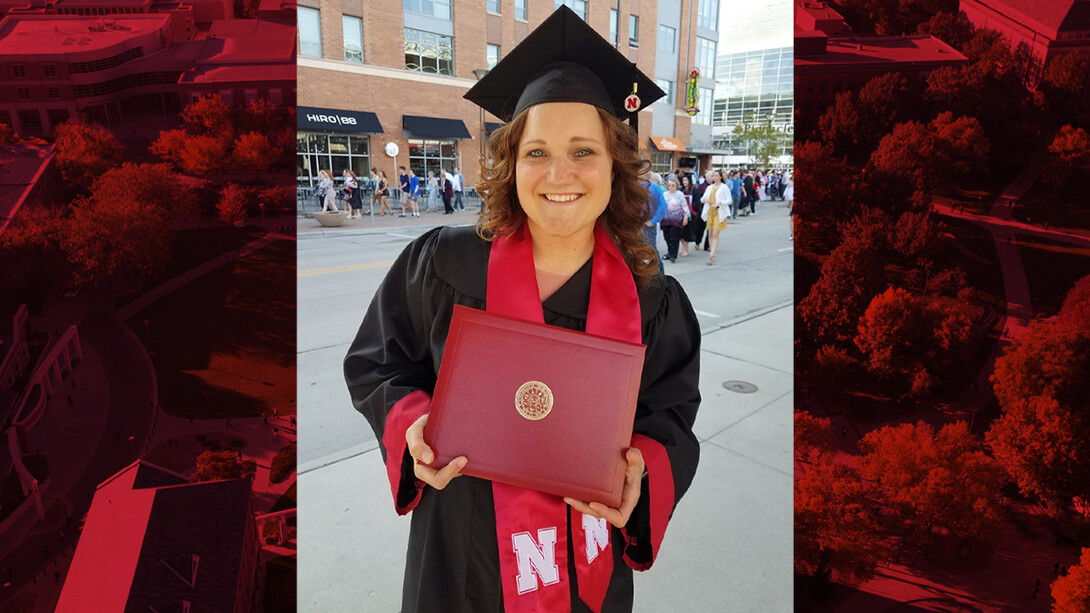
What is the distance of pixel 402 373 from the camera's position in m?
1.36

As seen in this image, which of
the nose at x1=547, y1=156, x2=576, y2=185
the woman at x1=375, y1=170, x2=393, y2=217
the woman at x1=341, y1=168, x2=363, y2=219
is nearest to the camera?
the nose at x1=547, y1=156, x2=576, y2=185

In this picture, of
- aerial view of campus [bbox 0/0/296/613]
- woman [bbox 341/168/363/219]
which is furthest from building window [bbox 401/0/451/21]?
woman [bbox 341/168/363/219]

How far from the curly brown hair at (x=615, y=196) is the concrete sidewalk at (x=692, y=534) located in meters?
1.51

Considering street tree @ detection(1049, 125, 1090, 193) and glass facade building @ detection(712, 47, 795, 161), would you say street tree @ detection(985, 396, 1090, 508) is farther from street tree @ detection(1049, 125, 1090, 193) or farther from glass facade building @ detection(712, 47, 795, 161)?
glass facade building @ detection(712, 47, 795, 161)

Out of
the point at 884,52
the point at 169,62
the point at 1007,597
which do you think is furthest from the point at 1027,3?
the point at 169,62

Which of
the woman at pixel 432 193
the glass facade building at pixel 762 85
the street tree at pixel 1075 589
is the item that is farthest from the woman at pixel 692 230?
the street tree at pixel 1075 589

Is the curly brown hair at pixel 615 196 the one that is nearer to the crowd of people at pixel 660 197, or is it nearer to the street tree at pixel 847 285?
the street tree at pixel 847 285

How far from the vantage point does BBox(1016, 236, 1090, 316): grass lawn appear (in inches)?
71.3

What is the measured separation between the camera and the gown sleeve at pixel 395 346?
131cm

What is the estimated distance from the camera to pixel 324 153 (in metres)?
3.43

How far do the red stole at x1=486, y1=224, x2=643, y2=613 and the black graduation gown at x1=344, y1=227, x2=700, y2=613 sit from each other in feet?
0.14

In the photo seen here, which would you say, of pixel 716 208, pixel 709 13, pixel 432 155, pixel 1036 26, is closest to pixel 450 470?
pixel 1036 26

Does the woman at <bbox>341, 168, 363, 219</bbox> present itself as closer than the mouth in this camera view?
No

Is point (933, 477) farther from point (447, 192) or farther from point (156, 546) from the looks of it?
point (447, 192)
